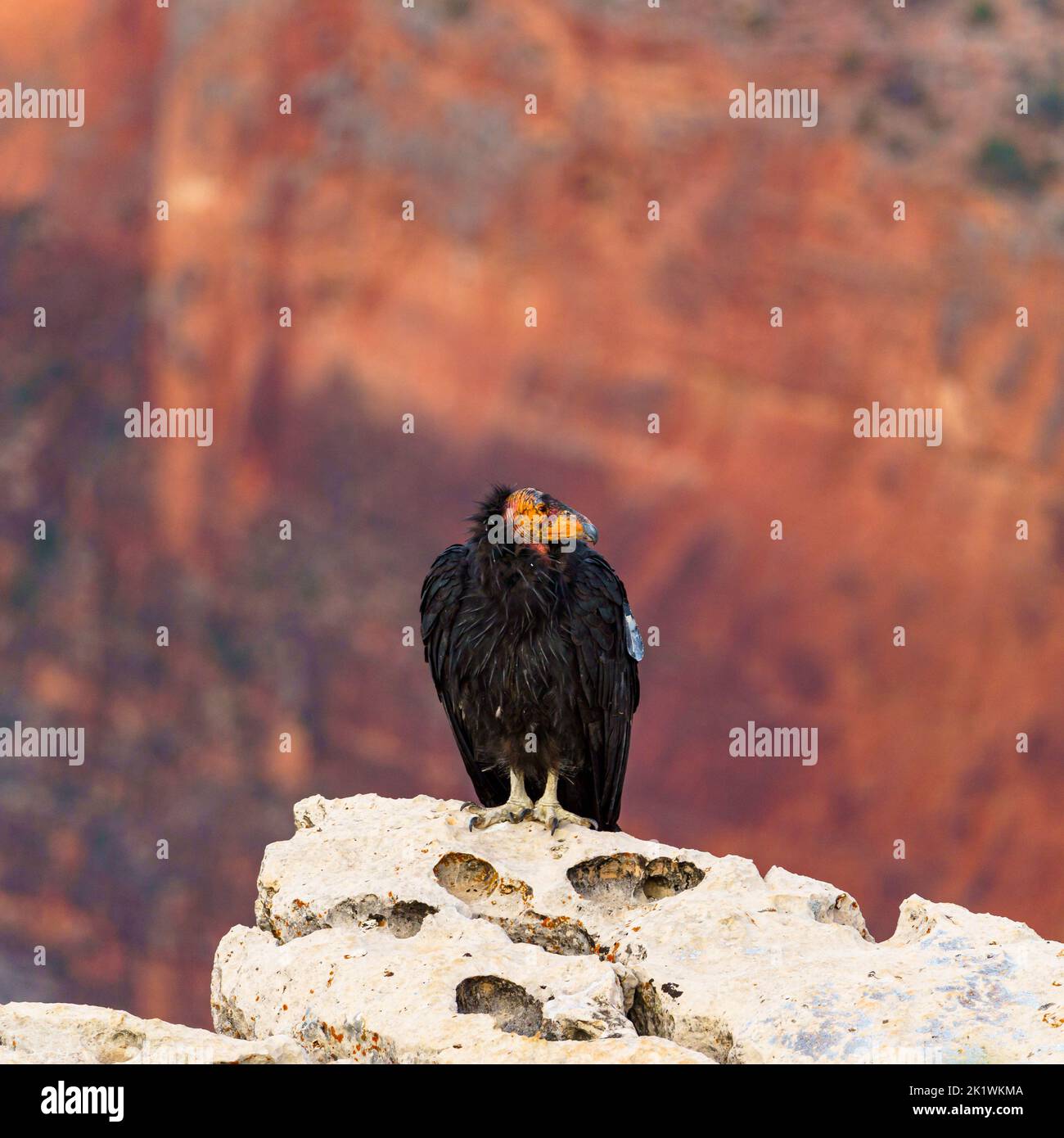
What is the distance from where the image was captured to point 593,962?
16.8ft

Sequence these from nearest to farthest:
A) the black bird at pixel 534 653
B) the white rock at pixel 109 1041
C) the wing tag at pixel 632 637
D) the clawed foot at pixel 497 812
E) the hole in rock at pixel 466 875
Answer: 1. the white rock at pixel 109 1041
2. the hole in rock at pixel 466 875
3. the clawed foot at pixel 497 812
4. the black bird at pixel 534 653
5. the wing tag at pixel 632 637

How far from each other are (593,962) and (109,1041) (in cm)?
154

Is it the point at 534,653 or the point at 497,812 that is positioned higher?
the point at 534,653

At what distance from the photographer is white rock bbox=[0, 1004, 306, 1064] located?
450cm

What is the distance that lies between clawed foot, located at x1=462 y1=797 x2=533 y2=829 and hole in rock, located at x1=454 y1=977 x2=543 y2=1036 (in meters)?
1.76

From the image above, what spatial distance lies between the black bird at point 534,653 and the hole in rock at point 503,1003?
1903mm

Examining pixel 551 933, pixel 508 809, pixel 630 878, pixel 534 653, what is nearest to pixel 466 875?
pixel 551 933

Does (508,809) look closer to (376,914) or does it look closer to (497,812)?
(497,812)

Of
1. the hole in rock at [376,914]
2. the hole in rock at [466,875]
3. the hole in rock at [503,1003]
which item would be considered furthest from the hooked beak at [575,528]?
the hole in rock at [503,1003]

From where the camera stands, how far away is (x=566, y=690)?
7383mm

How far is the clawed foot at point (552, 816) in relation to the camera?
279 inches

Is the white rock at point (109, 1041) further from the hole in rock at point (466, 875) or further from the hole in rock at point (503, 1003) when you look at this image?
the hole in rock at point (466, 875)

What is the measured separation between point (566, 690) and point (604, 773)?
57 cm
